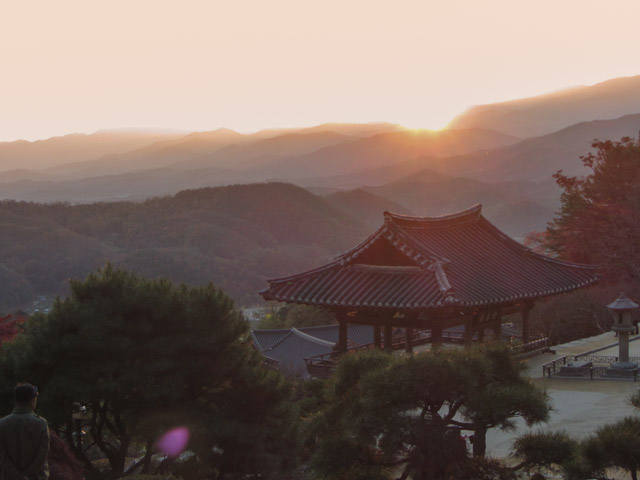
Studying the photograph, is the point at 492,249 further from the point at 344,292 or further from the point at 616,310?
the point at 344,292

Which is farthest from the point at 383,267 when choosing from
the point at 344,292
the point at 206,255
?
the point at 206,255

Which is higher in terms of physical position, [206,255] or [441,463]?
[441,463]

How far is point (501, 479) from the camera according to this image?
7867 millimetres

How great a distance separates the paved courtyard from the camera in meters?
12.1

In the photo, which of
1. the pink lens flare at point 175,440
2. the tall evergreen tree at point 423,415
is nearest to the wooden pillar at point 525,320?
the pink lens flare at point 175,440

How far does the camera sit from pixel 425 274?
48.1 feet

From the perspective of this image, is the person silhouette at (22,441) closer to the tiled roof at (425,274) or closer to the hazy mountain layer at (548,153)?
the tiled roof at (425,274)

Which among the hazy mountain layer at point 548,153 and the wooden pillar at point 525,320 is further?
the hazy mountain layer at point 548,153

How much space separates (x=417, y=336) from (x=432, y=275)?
8.55 m

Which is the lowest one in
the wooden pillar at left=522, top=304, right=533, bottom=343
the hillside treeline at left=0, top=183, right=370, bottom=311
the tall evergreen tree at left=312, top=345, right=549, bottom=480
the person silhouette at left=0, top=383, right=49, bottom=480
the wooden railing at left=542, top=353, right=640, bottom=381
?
the hillside treeline at left=0, top=183, right=370, bottom=311

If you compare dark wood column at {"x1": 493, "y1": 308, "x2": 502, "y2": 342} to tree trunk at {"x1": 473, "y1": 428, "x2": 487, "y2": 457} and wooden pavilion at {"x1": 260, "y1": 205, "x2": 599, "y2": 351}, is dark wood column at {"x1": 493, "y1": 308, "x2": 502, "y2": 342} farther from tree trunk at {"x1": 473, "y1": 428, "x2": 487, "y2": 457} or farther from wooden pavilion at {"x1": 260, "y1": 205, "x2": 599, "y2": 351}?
tree trunk at {"x1": 473, "y1": 428, "x2": 487, "y2": 457}

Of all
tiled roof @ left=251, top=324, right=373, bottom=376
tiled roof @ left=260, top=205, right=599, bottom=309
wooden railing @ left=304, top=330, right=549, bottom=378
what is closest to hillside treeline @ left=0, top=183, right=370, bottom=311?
tiled roof @ left=251, top=324, right=373, bottom=376

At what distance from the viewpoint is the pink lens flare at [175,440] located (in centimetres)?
1054

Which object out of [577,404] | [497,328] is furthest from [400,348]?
[577,404]
